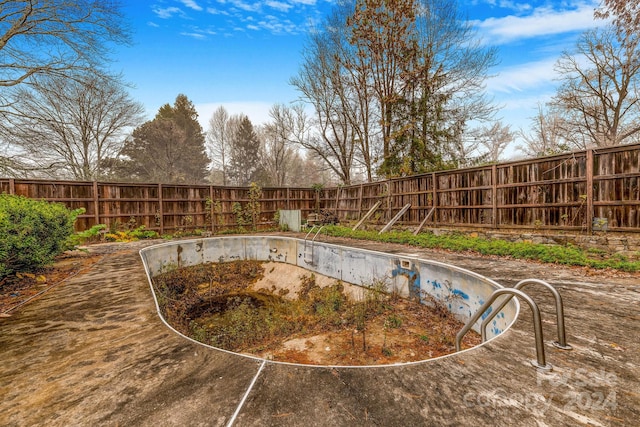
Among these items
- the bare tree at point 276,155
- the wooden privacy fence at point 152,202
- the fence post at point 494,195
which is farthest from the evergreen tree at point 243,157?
the fence post at point 494,195

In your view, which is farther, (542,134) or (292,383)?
(542,134)

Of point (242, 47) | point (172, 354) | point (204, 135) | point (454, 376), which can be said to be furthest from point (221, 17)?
point (204, 135)

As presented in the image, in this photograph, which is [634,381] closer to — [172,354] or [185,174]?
[172,354]

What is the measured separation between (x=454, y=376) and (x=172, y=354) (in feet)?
6.73

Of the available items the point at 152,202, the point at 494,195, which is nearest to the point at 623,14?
the point at 494,195

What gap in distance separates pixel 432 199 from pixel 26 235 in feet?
33.6

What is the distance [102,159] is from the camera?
1678 centimetres

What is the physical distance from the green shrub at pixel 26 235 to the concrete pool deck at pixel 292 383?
5.29 ft

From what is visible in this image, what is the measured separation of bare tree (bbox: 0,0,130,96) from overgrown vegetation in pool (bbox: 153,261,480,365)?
6.54 m

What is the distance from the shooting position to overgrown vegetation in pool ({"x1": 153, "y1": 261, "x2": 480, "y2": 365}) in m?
3.52

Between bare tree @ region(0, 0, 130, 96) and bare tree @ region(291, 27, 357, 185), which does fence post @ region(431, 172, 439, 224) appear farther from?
bare tree @ region(0, 0, 130, 96)

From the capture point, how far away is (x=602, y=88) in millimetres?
12672

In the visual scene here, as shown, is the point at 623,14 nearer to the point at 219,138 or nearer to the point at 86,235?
the point at 86,235

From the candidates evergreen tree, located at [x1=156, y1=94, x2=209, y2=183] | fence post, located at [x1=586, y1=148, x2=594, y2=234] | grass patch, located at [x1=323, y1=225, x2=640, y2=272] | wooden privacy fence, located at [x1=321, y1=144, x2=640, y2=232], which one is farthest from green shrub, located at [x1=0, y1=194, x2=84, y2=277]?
evergreen tree, located at [x1=156, y1=94, x2=209, y2=183]
